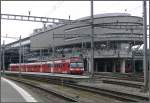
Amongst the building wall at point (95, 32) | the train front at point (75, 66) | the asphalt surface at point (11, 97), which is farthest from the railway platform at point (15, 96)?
the building wall at point (95, 32)

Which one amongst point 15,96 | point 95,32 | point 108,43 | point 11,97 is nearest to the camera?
point 11,97

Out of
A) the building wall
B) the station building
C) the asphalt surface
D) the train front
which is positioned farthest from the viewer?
the building wall

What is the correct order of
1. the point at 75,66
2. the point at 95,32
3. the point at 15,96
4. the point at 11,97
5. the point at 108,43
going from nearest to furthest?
the point at 11,97
the point at 15,96
the point at 75,66
the point at 108,43
the point at 95,32

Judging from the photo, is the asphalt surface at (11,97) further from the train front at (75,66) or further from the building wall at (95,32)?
the building wall at (95,32)

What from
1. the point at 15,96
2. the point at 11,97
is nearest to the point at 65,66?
the point at 15,96

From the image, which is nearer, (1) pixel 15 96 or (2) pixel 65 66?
(1) pixel 15 96

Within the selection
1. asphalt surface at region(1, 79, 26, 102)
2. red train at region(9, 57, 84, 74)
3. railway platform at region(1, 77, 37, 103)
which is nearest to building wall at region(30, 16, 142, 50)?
red train at region(9, 57, 84, 74)

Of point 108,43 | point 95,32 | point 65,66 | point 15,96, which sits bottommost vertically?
point 15,96

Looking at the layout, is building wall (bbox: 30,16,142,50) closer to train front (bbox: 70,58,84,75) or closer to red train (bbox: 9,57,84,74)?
red train (bbox: 9,57,84,74)

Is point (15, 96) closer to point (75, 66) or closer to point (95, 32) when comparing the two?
point (75, 66)

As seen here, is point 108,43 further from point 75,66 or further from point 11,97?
point 11,97

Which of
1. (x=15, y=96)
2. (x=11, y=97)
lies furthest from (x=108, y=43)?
(x=11, y=97)

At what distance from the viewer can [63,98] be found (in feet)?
64.3

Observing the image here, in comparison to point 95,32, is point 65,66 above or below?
below
